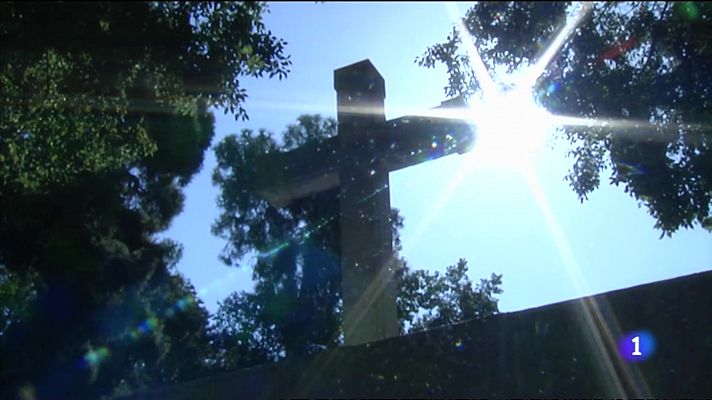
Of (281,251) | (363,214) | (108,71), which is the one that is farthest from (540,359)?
(281,251)

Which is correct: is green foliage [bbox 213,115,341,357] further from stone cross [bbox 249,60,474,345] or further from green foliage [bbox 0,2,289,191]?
green foliage [bbox 0,2,289,191]

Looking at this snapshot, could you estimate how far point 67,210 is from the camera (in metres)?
17.9

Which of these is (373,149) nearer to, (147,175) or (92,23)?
(92,23)

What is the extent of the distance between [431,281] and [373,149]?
6426 millimetres

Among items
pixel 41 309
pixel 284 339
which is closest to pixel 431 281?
pixel 284 339

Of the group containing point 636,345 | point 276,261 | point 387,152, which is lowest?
point 636,345

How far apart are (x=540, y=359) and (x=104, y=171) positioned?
1349cm

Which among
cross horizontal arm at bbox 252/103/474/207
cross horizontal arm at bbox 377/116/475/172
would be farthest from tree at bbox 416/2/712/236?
cross horizontal arm at bbox 377/116/475/172

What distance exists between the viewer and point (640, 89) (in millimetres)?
7172

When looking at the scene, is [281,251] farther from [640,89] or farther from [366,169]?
[640,89]

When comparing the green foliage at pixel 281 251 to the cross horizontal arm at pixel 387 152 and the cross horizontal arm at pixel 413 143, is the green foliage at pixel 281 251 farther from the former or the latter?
the cross horizontal arm at pixel 413 143

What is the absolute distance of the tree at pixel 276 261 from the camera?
18062 mm

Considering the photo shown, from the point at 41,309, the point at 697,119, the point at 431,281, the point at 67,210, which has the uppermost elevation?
the point at 67,210

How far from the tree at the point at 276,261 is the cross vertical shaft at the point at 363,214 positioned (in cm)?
652
